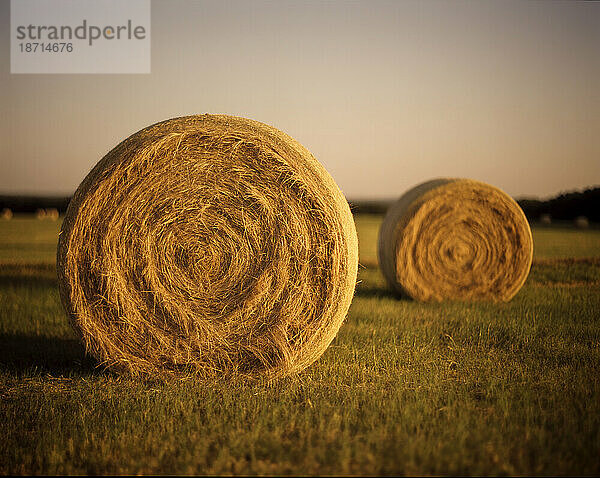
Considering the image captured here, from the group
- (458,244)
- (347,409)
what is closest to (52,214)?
(458,244)

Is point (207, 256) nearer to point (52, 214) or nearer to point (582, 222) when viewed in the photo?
point (582, 222)

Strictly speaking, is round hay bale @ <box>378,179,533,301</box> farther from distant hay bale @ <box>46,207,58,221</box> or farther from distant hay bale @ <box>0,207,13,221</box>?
distant hay bale @ <box>46,207,58,221</box>

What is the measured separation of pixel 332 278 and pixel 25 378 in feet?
9.18

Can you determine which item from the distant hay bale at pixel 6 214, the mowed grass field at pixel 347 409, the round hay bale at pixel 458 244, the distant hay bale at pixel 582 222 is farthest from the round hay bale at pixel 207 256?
the distant hay bale at pixel 6 214

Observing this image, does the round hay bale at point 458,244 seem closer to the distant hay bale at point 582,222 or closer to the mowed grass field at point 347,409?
the mowed grass field at point 347,409

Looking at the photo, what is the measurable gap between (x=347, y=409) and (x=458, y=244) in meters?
5.94

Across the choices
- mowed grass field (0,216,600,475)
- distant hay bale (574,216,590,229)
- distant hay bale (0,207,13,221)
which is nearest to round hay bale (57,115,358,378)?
mowed grass field (0,216,600,475)

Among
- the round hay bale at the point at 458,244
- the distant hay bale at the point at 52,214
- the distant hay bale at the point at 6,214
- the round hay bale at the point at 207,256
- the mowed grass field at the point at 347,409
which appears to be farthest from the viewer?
the distant hay bale at the point at 52,214

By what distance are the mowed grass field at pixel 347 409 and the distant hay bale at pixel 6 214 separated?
752 inches

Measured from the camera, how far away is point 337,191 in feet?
18.2

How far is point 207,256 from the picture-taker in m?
5.51

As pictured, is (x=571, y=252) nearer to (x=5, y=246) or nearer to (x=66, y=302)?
(x=66, y=302)

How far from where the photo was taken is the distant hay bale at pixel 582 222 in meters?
23.8

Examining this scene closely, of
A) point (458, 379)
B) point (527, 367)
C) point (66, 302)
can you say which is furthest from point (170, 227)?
point (527, 367)
